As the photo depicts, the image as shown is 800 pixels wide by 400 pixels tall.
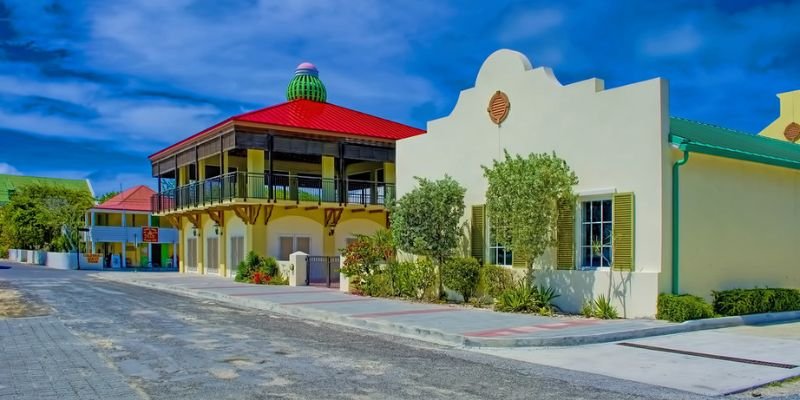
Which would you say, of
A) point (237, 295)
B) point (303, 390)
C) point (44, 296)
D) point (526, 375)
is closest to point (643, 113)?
point (526, 375)

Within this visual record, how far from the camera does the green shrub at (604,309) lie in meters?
14.5

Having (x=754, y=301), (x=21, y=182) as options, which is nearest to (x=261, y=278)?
(x=754, y=301)

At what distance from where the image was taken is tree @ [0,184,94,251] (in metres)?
57.7

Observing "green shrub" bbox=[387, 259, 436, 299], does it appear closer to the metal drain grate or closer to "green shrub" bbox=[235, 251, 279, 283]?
the metal drain grate

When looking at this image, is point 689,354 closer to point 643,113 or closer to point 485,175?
point 643,113

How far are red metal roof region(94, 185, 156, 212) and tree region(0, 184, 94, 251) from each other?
4.94 metres

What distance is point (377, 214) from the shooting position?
33.9m

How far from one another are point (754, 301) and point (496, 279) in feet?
18.7

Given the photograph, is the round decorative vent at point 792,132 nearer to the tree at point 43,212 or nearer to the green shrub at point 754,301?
the green shrub at point 754,301

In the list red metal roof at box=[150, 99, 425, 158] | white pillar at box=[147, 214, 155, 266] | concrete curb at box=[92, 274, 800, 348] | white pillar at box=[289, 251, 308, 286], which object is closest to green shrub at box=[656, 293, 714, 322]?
concrete curb at box=[92, 274, 800, 348]

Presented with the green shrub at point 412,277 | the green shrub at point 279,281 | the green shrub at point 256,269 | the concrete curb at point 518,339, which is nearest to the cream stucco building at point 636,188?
the concrete curb at point 518,339

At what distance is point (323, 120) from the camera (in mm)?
32469

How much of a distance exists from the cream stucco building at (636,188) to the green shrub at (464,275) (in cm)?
58

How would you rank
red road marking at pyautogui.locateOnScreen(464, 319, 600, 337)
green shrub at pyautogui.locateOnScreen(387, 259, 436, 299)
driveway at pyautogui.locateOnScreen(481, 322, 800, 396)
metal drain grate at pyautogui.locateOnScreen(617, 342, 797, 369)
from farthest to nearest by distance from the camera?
green shrub at pyautogui.locateOnScreen(387, 259, 436, 299)
red road marking at pyautogui.locateOnScreen(464, 319, 600, 337)
metal drain grate at pyautogui.locateOnScreen(617, 342, 797, 369)
driveway at pyautogui.locateOnScreen(481, 322, 800, 396)
